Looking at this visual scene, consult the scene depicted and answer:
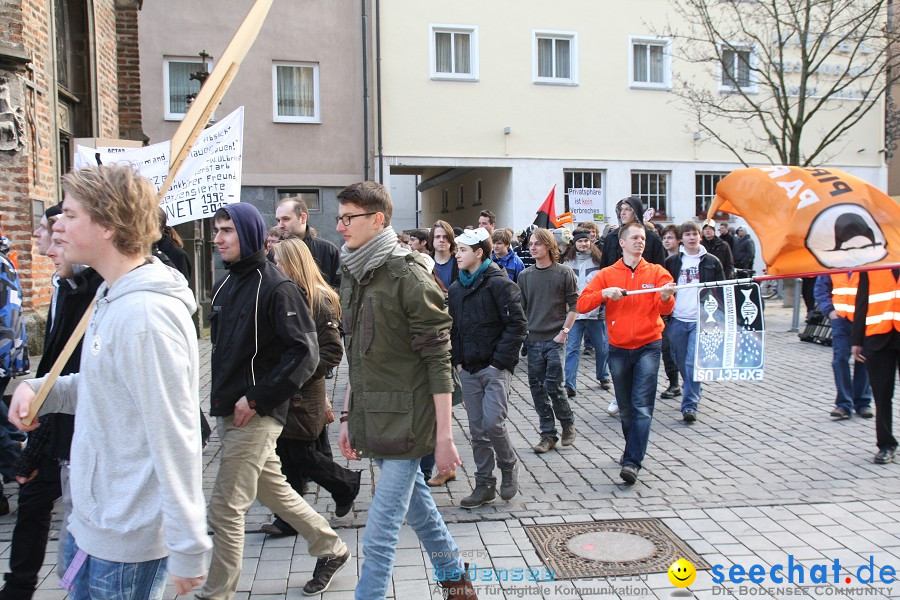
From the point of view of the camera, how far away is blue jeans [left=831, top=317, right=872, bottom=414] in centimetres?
788

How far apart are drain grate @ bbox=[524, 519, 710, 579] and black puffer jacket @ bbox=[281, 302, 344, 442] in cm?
150

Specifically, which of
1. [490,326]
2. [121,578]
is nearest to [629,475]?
[490,326]

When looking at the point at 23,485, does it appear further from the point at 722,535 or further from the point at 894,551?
the point at 894,551

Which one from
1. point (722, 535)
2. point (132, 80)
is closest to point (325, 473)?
point (722, 535)

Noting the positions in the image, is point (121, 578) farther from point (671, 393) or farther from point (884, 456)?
point (671, 393)

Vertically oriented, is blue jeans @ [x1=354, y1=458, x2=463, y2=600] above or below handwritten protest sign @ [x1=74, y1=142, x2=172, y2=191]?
below

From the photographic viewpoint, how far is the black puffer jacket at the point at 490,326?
18.3ft

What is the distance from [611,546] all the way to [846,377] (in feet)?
15.0

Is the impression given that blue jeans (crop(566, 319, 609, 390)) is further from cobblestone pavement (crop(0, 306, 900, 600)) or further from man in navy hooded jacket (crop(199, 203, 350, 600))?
man in navy hooded jacket (crop(199, 203, 350, 600))

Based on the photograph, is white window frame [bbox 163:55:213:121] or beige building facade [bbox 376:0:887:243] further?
beige building facade [bbox 376:0:887:243]

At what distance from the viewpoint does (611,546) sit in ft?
15.0

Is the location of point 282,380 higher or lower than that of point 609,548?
higher

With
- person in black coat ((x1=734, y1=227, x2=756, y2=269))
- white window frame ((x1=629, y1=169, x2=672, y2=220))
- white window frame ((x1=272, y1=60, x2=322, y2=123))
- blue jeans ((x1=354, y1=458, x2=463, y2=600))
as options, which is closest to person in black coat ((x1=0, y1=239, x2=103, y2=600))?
blue jeans ((x1=354, y1=458, x2=463, y2=600))

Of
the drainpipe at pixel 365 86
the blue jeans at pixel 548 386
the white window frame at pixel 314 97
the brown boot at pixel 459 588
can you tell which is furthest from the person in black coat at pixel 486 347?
the white window frame at pixel 314 97
